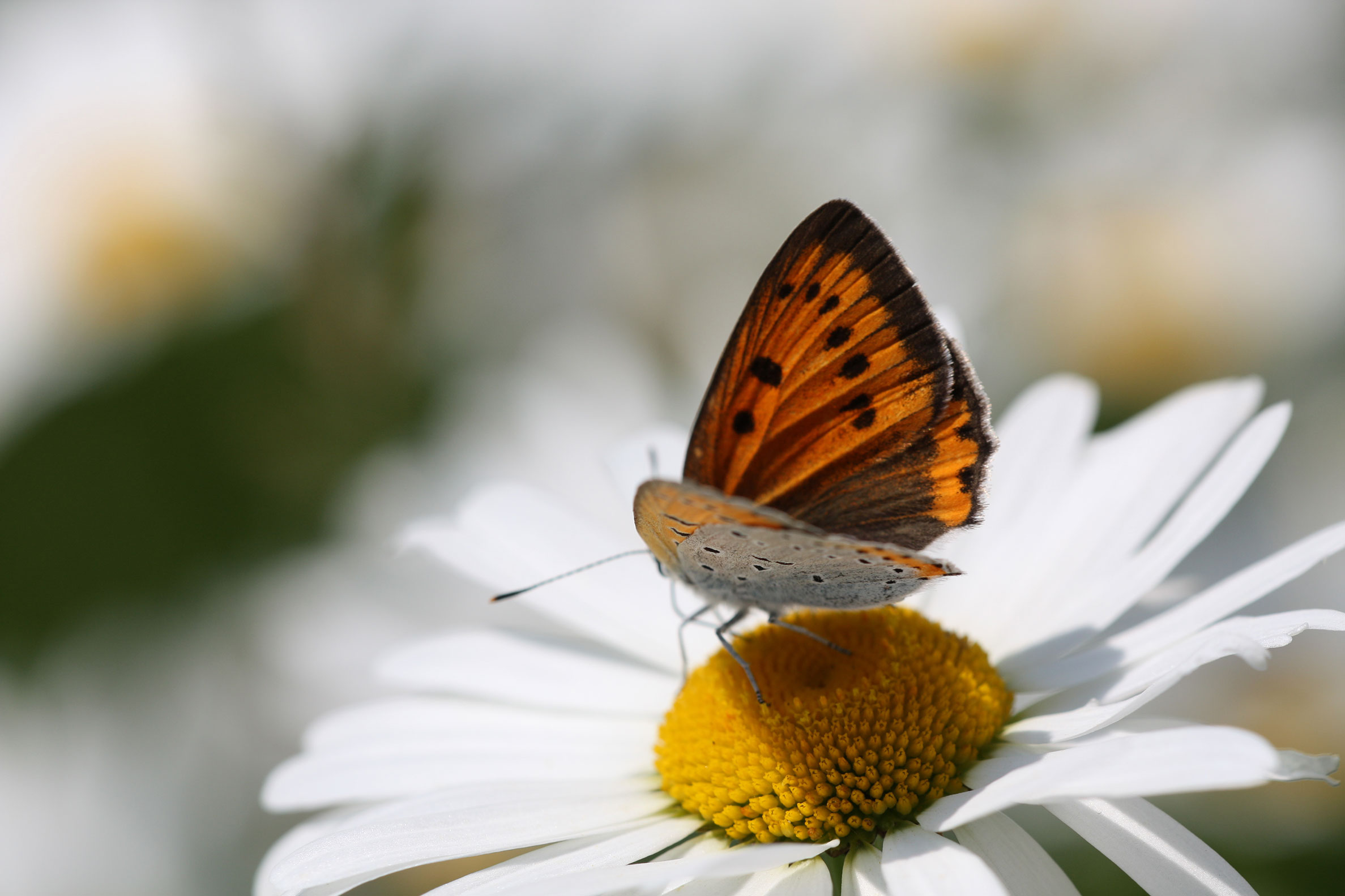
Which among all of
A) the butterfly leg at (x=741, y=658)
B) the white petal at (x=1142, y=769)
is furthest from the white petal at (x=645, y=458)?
the white petal at (x=1142, y=769)

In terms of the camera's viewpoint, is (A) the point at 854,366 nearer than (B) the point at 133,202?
Yes

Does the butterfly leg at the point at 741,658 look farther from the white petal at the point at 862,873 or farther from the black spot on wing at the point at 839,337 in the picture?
the black spot on wing at the point at 839,337

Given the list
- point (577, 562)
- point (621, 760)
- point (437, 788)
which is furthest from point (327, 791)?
point (577, 562)

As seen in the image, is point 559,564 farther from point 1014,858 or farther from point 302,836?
point 1014,858

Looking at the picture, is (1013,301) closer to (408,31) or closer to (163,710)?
(408,31)

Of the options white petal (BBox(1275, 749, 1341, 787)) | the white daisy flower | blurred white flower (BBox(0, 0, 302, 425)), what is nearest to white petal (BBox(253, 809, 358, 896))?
the white daisy flower

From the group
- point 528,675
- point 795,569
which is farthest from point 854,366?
point 528,675
